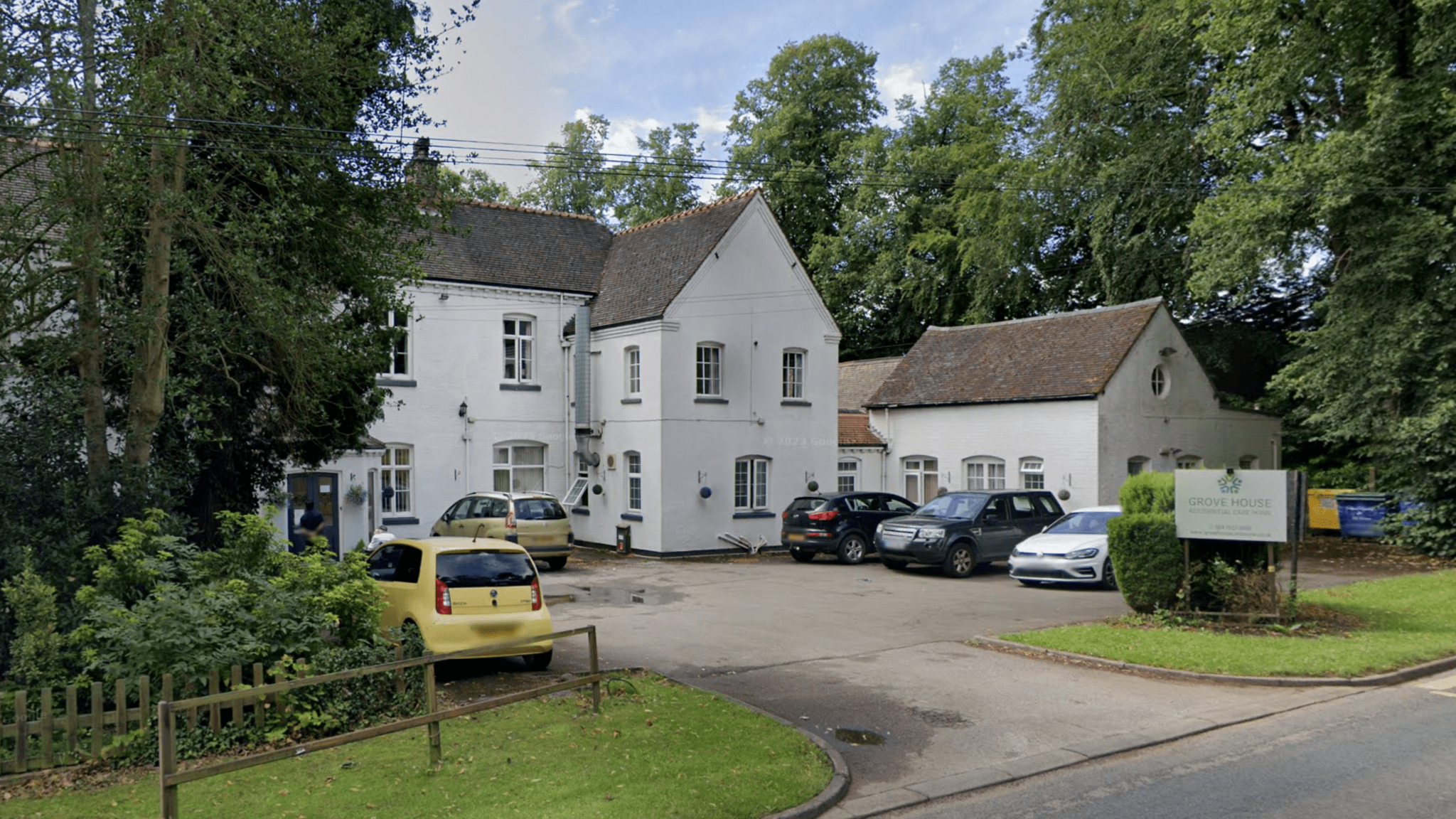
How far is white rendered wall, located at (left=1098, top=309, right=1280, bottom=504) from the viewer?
2736 cm

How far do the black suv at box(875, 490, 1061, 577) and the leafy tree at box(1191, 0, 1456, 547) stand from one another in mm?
8518

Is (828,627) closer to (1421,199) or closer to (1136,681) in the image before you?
(1136,681)

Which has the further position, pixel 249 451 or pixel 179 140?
pixel 249 451

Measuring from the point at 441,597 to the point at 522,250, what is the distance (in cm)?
1882

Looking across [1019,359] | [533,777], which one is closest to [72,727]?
[533,777]

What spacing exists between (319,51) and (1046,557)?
14.8m

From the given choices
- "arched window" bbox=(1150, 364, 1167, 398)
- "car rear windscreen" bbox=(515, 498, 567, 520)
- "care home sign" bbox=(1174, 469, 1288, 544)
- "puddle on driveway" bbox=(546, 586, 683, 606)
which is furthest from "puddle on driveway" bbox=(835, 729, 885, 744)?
"arched window" bbox=(1150, 364, 1167, 398)

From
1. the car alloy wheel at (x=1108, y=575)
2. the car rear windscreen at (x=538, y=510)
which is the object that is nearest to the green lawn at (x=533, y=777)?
the car alloy wheel at (x=1108, y=575)

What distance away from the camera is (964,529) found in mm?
20688

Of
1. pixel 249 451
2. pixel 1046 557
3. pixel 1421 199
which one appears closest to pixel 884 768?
pixel 249 451

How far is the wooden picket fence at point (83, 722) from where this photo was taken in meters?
7.34

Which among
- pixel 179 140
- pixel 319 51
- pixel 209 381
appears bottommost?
pixel 209 381

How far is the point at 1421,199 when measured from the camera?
23.3 metres

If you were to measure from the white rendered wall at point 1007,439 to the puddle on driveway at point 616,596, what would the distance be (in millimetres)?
14178
